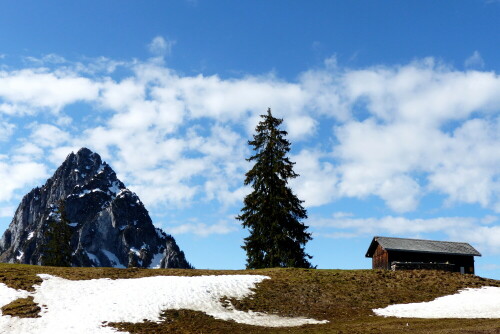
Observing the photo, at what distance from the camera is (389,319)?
111 feet

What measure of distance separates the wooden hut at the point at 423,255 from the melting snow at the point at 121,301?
958 inches

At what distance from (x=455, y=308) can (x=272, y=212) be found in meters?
25.8

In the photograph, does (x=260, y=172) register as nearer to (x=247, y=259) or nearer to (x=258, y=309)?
(x=247, y=259)

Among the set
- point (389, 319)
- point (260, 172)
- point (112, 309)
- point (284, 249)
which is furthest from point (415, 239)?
point (112, 309)

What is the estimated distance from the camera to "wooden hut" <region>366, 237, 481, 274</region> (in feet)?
195

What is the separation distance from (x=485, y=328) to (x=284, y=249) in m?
31.5

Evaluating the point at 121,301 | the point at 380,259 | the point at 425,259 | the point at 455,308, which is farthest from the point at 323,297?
the point at 425,259

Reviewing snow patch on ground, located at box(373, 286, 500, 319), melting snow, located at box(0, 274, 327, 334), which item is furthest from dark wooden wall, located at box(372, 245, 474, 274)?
melting snow, located at box(0, 274, 327, 334)

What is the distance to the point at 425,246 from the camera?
200 feet

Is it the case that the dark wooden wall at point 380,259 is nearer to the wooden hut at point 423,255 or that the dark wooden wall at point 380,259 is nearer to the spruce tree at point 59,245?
the wooden hut at point 423,255

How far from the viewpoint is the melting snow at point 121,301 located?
3041 cm

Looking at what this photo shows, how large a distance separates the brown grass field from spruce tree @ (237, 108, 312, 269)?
10.7 metres

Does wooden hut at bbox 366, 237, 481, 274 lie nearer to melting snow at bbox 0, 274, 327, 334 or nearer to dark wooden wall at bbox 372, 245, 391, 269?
dark wooden wall at bbox 372, 245, 391, 269

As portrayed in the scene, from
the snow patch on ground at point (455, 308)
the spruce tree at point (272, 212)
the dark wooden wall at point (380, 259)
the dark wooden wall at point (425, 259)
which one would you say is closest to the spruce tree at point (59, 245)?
the spruce tree at point (272, 212)
